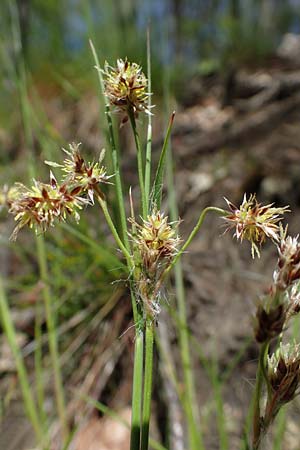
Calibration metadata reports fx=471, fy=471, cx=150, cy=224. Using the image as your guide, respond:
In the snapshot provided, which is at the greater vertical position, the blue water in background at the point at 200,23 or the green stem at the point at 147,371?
the blue water in background at the point at 200,23

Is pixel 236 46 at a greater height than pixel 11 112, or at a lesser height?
greater

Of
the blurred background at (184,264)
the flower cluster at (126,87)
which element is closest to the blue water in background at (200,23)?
the blurred background at (184,264)

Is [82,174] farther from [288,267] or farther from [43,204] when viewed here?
[288,267]

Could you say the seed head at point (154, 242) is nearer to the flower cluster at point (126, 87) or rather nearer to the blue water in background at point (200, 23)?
the flower cluster at point (126, 87)

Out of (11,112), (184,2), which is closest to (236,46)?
(184,2)

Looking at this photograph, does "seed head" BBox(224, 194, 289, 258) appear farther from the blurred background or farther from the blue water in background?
the blue water in background

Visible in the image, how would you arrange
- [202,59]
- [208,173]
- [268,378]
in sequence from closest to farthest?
[268,378], [208,173], [202,59]

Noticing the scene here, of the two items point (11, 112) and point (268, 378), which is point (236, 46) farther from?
point (268, 378)

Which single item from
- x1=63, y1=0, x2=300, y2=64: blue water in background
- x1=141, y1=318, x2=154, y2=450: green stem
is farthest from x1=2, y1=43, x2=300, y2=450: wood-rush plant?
x1=63, y1=0, x2=300, y2=64: blue water in background
